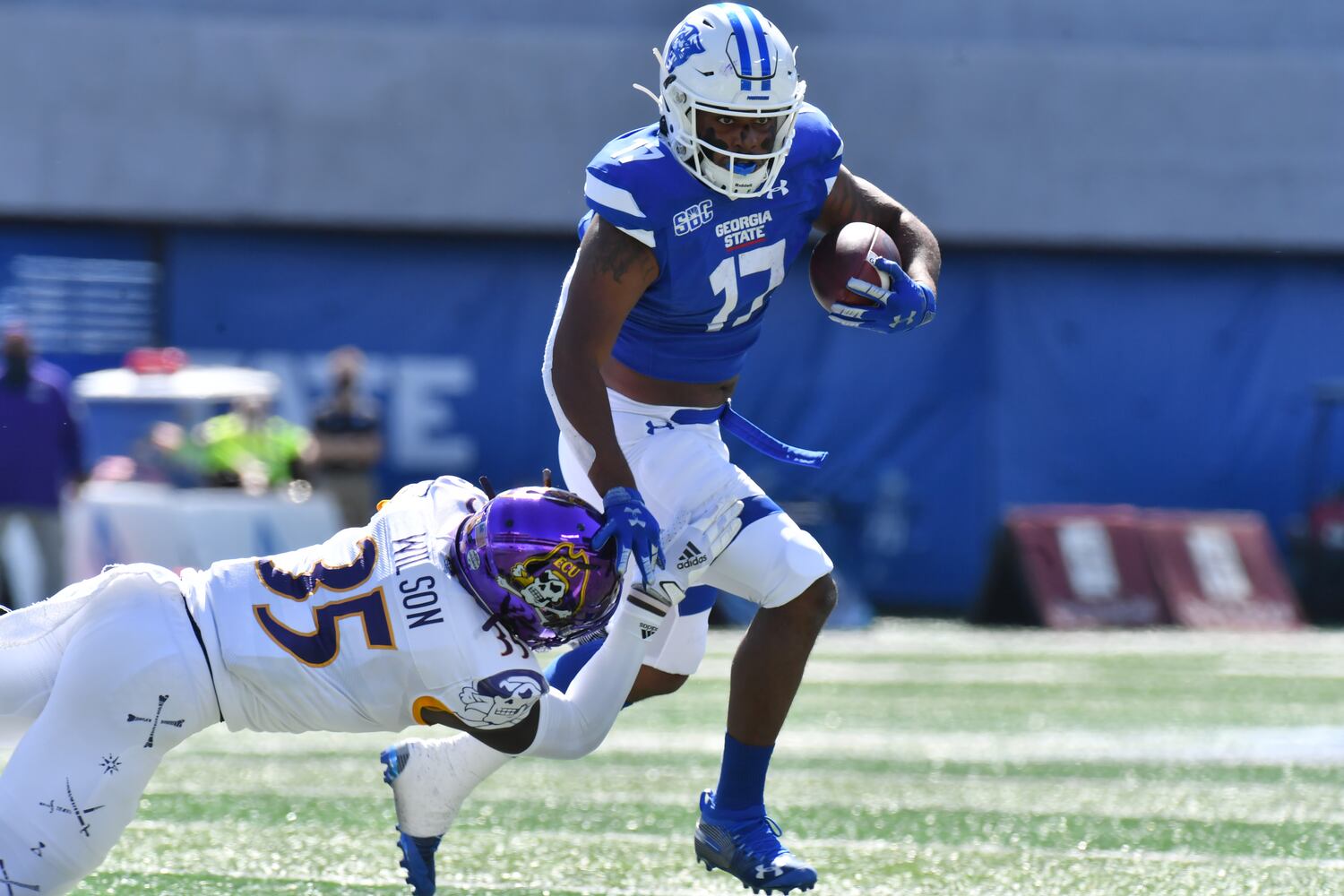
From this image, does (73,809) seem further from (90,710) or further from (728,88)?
(728,88)

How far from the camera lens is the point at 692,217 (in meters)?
3.71

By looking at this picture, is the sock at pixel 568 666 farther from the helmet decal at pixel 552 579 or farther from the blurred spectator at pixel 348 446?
the blurred spectator at pixel 348 446

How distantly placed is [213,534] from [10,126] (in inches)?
151

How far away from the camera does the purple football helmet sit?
122 inches

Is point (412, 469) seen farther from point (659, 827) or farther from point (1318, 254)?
point (659, 827)

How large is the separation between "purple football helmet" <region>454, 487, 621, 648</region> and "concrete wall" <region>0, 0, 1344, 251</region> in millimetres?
8883

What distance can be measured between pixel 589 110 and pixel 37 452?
14.5ft

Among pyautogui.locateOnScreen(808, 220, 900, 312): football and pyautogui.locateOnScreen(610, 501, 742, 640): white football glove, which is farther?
pyautogui.locateOnScreen(808, 220, 900, 312): football

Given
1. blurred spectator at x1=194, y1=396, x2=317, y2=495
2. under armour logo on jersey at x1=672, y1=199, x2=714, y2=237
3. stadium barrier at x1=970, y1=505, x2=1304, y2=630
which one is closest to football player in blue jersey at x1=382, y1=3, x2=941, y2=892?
under armour logo on jersey at x1=672, y1=199, x2=714, y2=237

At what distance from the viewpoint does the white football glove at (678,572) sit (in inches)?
133

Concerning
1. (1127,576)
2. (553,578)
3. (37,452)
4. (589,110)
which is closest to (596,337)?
(553,578)

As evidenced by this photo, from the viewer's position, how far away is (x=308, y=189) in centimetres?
1214

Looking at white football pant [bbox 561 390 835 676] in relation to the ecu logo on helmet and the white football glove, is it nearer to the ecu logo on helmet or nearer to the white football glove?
the white football glove

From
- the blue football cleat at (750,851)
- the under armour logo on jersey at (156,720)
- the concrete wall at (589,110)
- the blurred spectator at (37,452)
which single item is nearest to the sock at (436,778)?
the blue football cleat at (750,851)
